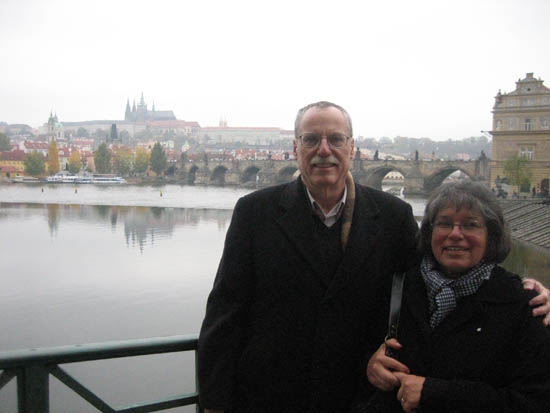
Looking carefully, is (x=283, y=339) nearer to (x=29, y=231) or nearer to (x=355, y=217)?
(x=355, y=217)

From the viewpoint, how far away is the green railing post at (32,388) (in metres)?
1.43

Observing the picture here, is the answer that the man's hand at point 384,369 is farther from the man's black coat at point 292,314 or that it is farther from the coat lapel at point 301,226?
the coat lapel at point 301,226

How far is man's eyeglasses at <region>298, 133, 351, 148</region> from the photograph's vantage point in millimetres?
1614

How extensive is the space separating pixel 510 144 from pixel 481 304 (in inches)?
1164

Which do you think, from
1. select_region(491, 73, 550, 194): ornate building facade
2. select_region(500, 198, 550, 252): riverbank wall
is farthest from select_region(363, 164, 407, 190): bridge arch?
select_region(500, 198, 550, 252): riverbank wall

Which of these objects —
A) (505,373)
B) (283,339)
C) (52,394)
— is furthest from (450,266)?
(52,394)

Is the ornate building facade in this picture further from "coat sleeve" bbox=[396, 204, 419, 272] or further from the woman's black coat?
the woman's black coat

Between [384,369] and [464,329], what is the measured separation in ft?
0.77

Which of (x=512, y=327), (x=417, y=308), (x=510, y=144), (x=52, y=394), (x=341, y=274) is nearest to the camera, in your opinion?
(x=512, y=327)

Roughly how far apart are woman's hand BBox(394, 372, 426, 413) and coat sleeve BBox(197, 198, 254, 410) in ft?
1.61

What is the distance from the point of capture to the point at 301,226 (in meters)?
1.59

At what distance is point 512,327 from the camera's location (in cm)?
128

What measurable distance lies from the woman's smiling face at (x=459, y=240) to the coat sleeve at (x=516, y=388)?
19 cm

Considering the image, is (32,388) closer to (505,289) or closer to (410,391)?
(410,391)
